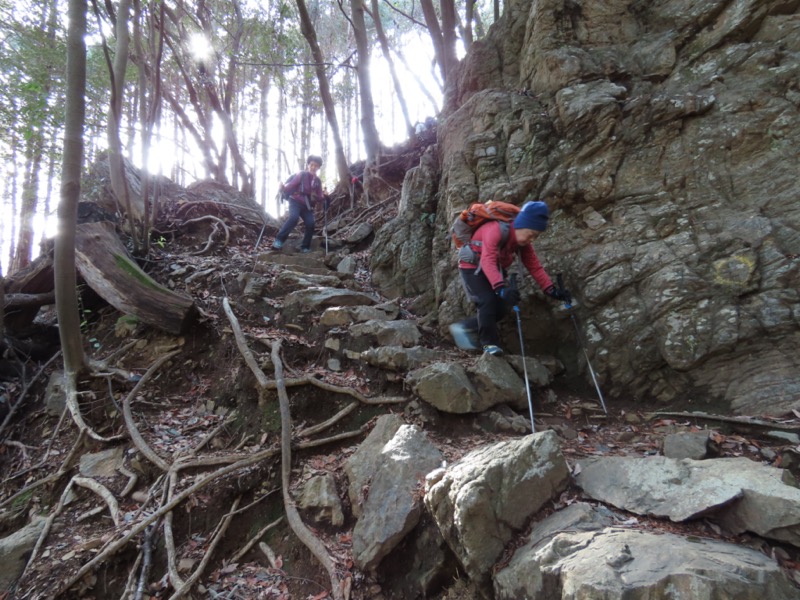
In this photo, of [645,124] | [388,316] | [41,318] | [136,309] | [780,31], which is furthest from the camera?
[41,318]

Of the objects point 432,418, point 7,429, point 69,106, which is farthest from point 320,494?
point 69,106

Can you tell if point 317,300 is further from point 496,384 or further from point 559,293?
point 559,293

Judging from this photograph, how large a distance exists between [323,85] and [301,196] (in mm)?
4754

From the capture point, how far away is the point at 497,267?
506cm

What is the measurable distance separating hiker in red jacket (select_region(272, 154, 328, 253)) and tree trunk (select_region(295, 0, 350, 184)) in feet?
11.2

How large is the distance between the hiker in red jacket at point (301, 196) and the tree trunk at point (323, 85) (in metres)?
3.40

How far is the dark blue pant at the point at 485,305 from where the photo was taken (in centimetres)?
513

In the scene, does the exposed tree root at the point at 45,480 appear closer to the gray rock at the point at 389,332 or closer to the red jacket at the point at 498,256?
the gray rock at the point at 389,332

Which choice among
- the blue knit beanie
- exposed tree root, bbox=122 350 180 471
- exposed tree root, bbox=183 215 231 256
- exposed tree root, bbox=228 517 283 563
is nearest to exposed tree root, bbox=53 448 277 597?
exposed tree root, bbox=122 350 180 471

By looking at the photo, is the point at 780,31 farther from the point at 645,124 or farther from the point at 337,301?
the point at 337,301

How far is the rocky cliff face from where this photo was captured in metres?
4.20

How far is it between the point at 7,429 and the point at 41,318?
3.13 meters

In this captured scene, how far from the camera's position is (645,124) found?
5.39m

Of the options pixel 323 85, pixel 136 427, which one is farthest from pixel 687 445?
pixel 323 85
